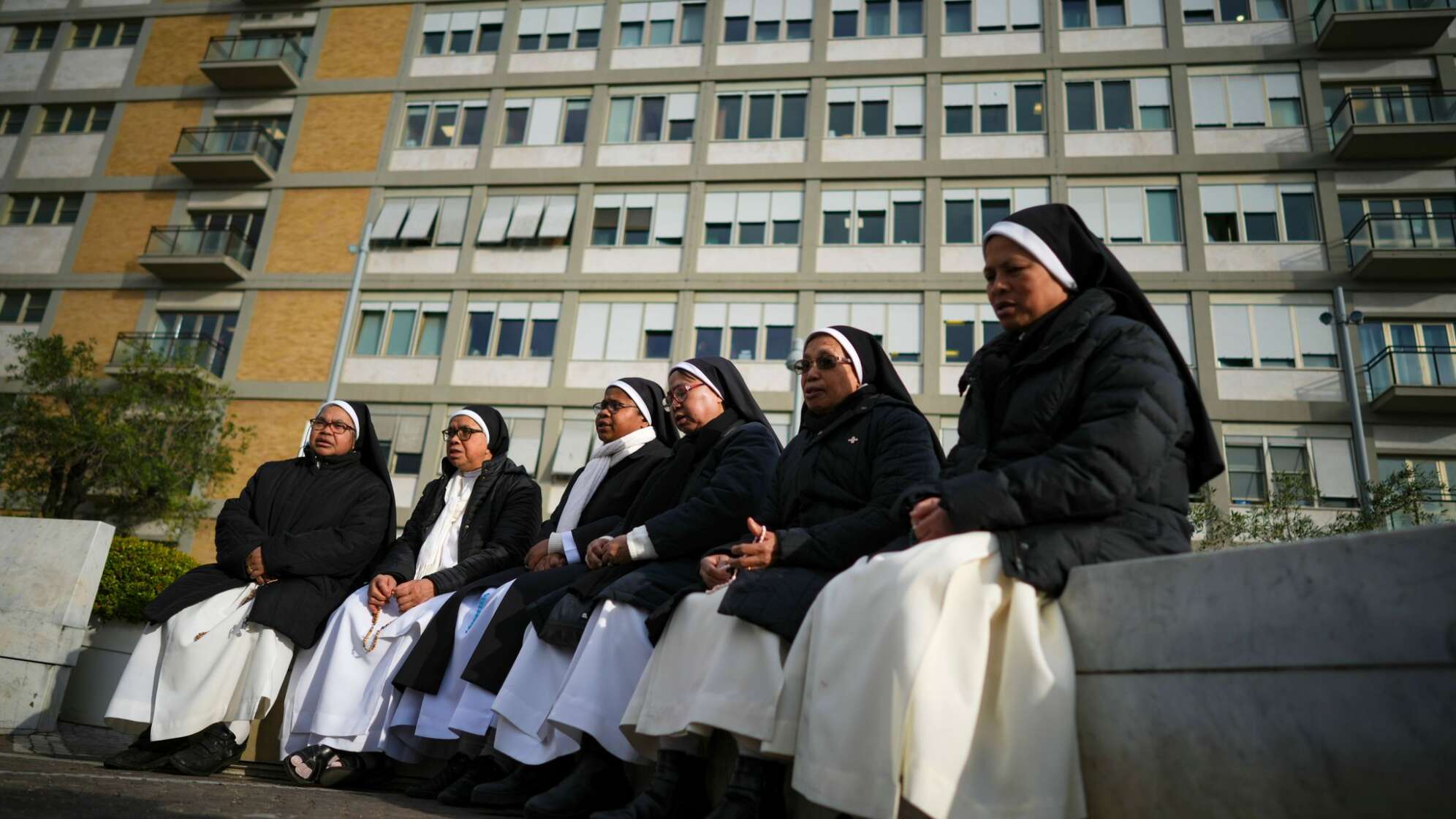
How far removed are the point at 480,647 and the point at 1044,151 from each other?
22.9m

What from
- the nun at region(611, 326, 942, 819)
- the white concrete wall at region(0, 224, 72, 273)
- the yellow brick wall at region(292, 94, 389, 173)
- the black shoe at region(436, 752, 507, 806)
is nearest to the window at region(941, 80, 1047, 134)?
the yellow brick wall at region(292, 94, 389, 173)

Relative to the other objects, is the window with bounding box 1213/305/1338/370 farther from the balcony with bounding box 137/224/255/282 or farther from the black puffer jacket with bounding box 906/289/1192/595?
the balcony with bounding box 137/224/255/282

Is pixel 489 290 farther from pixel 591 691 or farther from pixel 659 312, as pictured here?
pixel 591 691

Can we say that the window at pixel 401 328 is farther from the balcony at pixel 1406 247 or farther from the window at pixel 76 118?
the balcony at pixel 1406 247

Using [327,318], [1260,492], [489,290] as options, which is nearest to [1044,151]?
[1260,492]

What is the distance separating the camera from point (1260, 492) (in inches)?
850

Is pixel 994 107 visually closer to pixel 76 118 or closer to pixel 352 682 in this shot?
pixel 352 682

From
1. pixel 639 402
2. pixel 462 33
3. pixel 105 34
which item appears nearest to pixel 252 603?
pixel 639 402

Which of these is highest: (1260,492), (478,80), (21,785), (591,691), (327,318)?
(478,80)

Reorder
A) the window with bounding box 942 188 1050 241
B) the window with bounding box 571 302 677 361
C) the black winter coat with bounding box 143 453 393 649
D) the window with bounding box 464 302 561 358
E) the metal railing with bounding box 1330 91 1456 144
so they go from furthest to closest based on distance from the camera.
→ the window with bounding box 464 302 561 358 < the window with bounding box 571 302 677 361 < the window with bounding box 942 188 1050 241 < the metal railing with bounding box 1330 91 1456 144 < the black winter coat with bounding box 143 453 393 649

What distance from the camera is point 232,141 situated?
2789cm

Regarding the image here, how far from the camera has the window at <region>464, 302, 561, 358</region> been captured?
25.4m

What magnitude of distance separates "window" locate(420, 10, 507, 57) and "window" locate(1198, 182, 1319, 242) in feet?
65.1

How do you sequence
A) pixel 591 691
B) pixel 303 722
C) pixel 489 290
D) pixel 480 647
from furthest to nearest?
1. pixel 489 290
2. pixel 303 722
3. pixel 480 647
4. pixel 591 691
